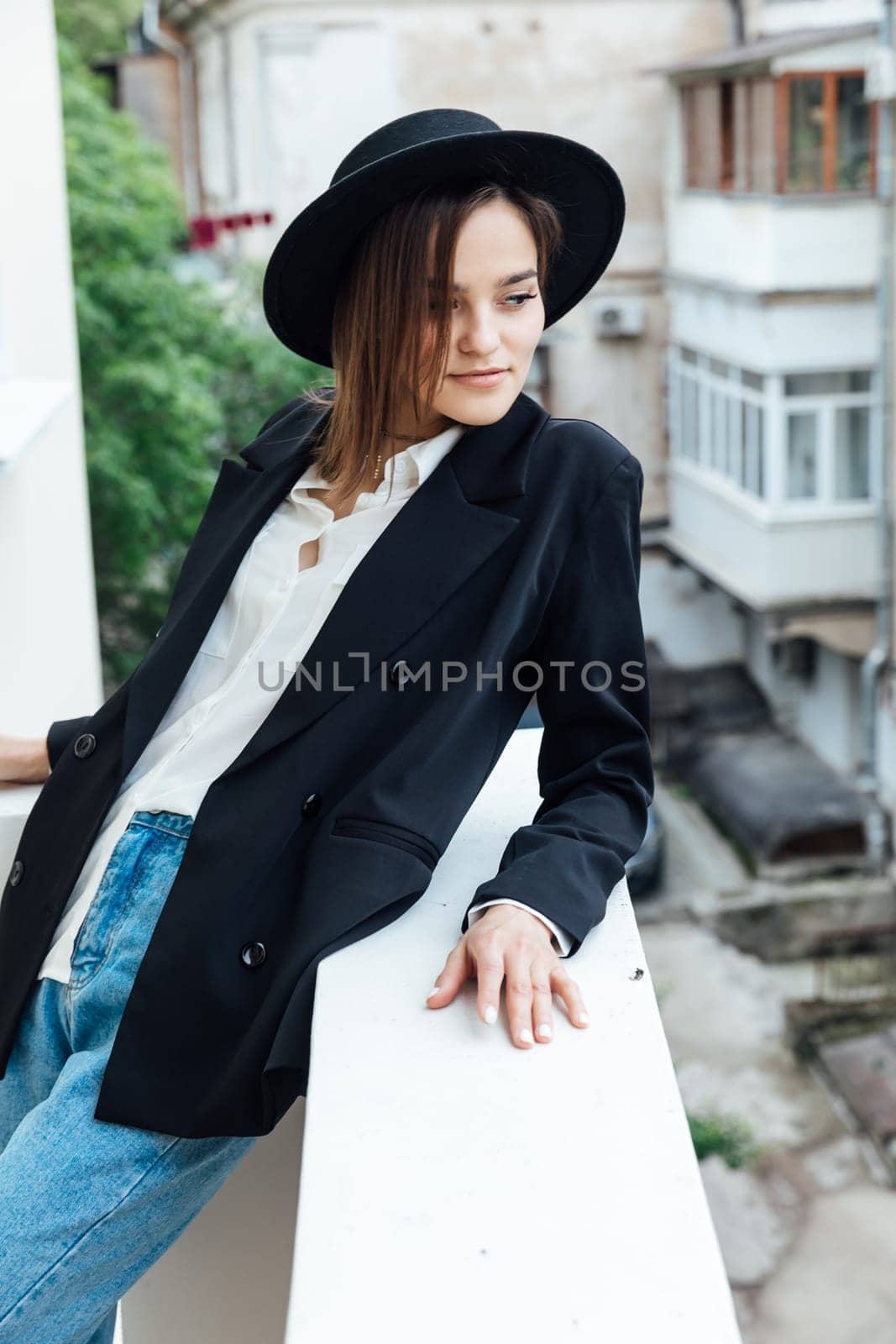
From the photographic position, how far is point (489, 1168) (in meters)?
0.72

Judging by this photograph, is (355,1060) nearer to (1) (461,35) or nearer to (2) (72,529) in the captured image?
(2) (72,529)

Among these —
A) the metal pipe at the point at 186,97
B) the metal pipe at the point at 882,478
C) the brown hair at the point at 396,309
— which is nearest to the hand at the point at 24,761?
the brown hair at the point at 396,309

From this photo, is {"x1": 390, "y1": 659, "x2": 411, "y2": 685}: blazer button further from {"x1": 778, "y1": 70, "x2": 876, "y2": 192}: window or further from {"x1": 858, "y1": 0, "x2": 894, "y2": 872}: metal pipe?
{"x1": 778, "y1": 70, "x2": 876, "y2": 192}: window

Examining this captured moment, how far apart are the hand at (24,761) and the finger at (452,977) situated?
1.56 ft

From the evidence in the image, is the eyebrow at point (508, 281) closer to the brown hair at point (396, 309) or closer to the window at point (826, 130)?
the brown hair at point (396, 309)

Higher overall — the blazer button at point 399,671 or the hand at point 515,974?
the blazer button at point 399,671

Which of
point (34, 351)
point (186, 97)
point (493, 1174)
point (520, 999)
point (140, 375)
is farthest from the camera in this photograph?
point (186, 97)

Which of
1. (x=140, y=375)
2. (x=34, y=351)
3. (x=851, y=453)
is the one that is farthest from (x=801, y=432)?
(x=34, y=351)

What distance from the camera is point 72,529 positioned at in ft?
14.0

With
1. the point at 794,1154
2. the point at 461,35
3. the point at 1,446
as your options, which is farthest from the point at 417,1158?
the point at 461,35

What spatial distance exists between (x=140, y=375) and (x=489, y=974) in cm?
746

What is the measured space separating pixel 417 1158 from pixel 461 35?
36.6 ft

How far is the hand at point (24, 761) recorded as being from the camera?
1.22 metres

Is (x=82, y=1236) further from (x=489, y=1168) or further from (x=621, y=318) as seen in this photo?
(x=621, y=318)
